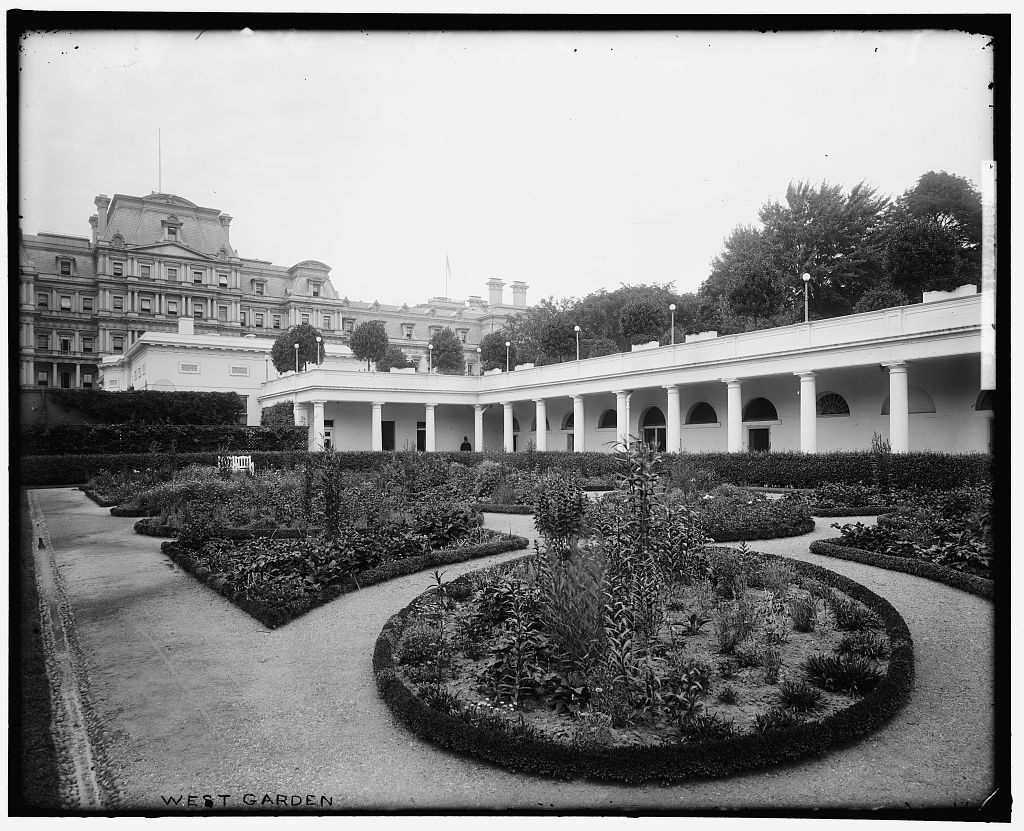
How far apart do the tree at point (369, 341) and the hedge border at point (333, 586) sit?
3196cm

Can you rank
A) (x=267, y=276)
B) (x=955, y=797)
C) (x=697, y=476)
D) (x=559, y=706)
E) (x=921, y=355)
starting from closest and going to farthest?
(x=955, y=797) → (x=559, y=706) → (x=697, y=476) → (x=921, y=355) → (x=267, y=276)

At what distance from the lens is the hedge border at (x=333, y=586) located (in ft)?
21.0

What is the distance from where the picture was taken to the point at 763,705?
4188 millimetres

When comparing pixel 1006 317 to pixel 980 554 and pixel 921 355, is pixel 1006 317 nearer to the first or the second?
pixel 980 554

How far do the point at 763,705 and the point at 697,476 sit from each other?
11.5 metres

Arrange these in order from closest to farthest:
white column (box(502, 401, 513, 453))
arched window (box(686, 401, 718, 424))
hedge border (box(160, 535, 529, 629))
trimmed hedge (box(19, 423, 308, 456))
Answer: hedge border (box(160, 535, 529, 629)), trimmed hedge (box(19, 423, 308, 456)), arched window (box(686, 401, 718, 424)), white column (box(502, 401, 513, 453))

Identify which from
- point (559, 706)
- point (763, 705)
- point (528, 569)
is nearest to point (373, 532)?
point (528, 569)

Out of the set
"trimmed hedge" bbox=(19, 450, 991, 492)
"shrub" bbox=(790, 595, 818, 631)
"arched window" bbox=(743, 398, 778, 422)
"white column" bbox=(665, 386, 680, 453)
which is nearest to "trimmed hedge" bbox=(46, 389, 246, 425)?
"trimmed hedge" bbox=(19, 450, 991, 492)

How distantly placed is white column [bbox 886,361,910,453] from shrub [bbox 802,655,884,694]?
52.1ft

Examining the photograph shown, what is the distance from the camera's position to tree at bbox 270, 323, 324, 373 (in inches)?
1577

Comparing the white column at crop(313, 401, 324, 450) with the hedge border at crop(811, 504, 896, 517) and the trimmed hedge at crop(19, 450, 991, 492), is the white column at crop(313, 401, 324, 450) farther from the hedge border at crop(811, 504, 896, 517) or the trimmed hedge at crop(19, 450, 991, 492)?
the hedge border at crop(811, 504, 896, 517)

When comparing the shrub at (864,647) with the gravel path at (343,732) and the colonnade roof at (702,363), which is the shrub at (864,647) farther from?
the colonnade roof at (702,363)

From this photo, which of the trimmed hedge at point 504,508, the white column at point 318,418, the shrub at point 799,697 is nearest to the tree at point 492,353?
the white column at point 318,418

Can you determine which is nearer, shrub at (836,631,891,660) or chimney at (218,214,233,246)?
shrub at (836,631,891,660)
